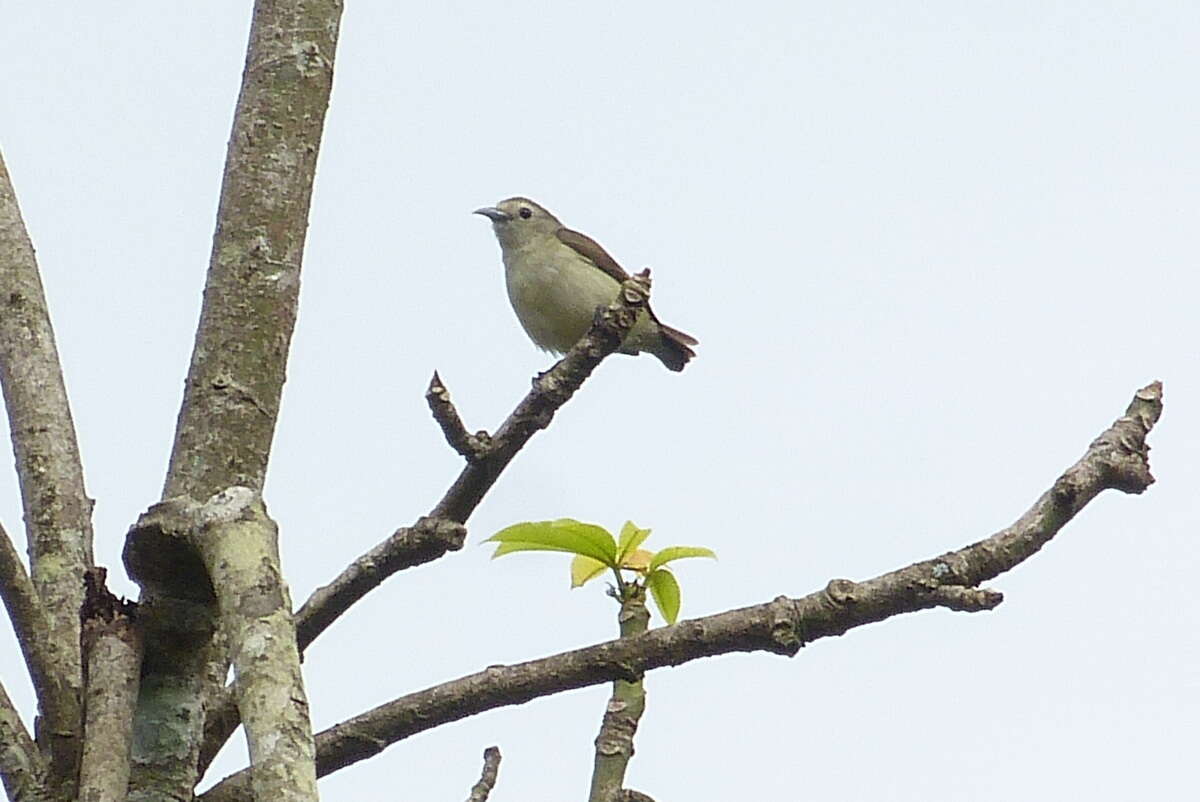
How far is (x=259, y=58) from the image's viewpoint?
2.65 m

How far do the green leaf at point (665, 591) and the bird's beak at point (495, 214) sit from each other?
645cm

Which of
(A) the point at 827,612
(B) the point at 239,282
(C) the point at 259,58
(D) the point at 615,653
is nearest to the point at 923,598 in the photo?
(A) the point at 827,612

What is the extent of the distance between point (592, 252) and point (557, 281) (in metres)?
0.53

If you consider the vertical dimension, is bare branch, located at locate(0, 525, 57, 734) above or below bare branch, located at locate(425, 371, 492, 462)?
below

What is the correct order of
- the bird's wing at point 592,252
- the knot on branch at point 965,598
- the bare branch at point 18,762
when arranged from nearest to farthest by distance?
the bare branch at point 18,762, the knot on branch at point 965,598, the bird's wing at point 592,252

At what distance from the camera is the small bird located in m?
8.32

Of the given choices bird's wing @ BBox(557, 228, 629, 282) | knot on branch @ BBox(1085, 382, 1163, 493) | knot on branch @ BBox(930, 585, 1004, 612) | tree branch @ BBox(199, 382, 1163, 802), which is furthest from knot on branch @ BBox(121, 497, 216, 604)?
bird's wing @ BBox(557, 228, 629, 282)

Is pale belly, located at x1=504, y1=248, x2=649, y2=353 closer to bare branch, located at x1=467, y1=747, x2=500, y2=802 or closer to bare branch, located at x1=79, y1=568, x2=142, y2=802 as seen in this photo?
bare branch, located at x1=467, y1=747, x2=500, y2=802

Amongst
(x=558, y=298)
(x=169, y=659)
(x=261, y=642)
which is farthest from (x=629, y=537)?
(x=558, y=298)

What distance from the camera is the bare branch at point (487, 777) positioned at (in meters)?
2.57

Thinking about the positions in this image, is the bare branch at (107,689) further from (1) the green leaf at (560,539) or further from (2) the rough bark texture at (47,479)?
(1) the green leaf at (560,539)

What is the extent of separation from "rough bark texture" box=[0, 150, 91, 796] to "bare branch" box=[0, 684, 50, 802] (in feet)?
0.06

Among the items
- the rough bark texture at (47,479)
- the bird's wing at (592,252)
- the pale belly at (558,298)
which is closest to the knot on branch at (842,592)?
the rough bark texture at (47,479)

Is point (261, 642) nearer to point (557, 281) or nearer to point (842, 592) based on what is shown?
point (842, 592)
